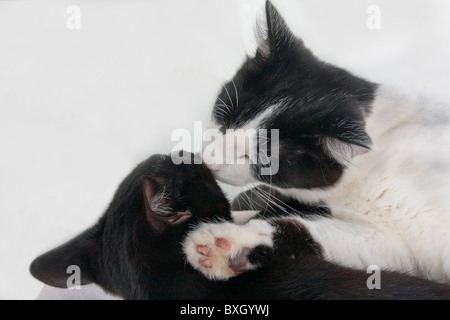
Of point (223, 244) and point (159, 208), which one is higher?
point (159, 208)

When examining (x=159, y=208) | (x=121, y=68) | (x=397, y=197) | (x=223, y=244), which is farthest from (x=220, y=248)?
(x=121, y=68)

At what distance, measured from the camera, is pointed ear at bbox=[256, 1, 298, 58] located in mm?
1524

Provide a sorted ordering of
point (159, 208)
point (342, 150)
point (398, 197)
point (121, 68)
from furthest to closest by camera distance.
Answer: point (121, 68) → point (398, 197) → point (342, 150) → point (159, 208)

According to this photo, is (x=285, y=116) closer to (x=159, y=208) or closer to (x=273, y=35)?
(x=273, y=35)

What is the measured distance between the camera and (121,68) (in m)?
2.38

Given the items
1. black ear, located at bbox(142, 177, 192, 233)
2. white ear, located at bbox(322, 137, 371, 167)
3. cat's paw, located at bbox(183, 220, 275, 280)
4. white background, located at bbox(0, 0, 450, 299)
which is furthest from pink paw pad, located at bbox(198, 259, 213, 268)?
white background, located at bbox(0, 0, 450, 299)

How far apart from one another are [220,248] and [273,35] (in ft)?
2.22

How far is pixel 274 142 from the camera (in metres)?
1.43

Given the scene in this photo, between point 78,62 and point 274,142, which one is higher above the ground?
point 78,62

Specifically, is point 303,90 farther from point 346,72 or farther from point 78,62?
point 78,62

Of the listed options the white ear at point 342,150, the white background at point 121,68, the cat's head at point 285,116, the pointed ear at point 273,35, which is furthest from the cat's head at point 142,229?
the white background at point 121,68

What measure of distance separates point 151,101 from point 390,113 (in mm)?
1157

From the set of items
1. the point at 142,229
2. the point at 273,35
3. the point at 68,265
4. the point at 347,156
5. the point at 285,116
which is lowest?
the point at 68,265

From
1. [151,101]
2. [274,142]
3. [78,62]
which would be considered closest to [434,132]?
[274,142]
